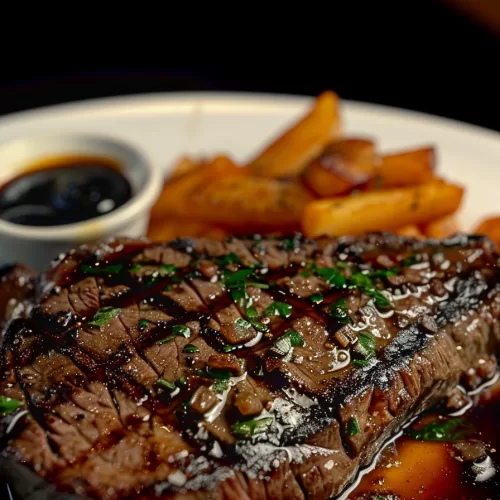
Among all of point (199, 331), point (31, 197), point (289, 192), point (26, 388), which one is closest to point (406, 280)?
point (199, 331)

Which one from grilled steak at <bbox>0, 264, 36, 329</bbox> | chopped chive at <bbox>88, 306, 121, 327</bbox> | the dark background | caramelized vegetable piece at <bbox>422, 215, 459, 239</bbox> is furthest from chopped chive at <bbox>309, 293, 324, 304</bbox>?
the dark background

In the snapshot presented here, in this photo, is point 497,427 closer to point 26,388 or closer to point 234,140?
point 26,388

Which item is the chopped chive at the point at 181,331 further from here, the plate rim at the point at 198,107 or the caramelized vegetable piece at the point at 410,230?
the plate rim at the point at 198,107

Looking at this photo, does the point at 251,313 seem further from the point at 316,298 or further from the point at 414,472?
the point at 414,472

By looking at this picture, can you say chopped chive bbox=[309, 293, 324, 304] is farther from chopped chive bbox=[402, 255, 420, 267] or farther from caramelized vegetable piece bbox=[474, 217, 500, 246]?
caramelized vegetable piece bbox=[474, 217, 500, 246]

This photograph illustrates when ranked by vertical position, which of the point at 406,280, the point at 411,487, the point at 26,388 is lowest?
the point at 411,487

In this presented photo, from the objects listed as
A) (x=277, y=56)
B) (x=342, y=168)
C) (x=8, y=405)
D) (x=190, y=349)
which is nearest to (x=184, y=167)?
(x=342, y=168)
